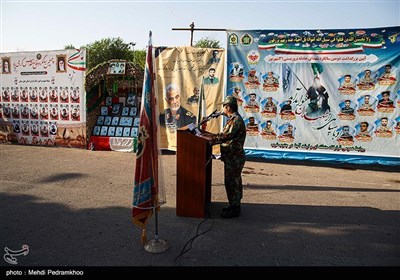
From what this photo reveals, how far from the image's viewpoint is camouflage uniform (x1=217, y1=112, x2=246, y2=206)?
14.7 feet

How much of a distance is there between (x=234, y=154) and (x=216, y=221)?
3.45ft

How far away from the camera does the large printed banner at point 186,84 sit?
28.8ft

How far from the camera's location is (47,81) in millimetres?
10039

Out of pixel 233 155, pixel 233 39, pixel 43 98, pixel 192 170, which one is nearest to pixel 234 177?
pixel 233 155

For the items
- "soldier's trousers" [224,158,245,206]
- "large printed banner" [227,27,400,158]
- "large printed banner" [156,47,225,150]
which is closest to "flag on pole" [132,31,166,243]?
"soldier's trousers" [224,158,245,206]

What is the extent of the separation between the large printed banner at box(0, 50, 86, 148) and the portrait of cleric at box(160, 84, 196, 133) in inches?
109

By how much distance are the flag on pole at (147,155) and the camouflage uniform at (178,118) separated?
18.0 ft

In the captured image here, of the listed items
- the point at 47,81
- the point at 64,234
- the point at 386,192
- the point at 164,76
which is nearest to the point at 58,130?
the point at 47,81

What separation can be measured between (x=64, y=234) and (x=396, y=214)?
204 inches

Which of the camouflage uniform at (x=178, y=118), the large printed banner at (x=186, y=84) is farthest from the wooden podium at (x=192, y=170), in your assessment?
the camouflage uniform at (x=178, y=118)

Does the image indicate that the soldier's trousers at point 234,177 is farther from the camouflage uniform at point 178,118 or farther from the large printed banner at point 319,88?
the camouflage uniform at point 178,118

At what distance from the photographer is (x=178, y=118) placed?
9156 mm

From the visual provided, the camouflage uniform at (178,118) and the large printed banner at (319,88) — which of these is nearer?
the large printed banner at (319,88)
